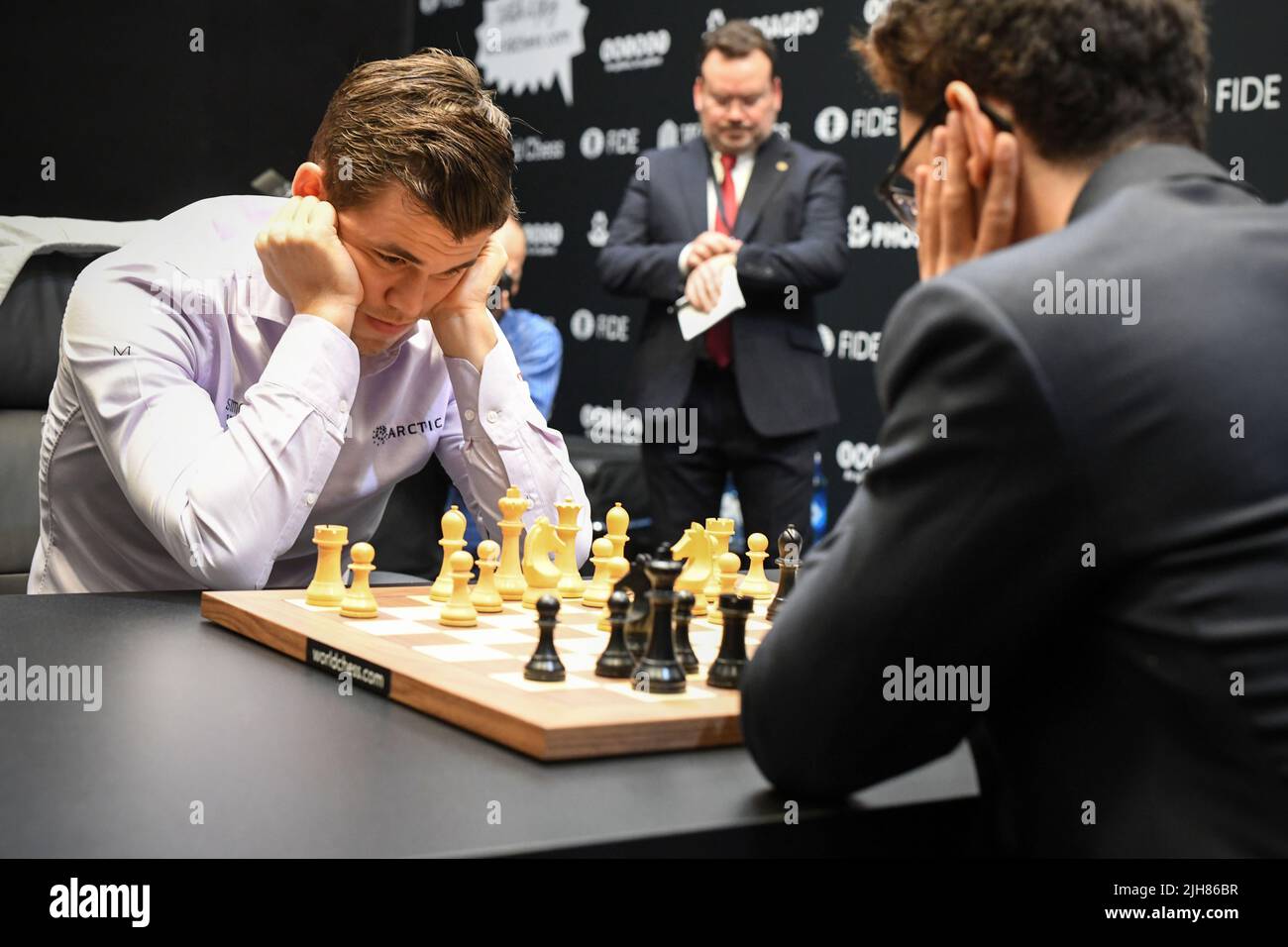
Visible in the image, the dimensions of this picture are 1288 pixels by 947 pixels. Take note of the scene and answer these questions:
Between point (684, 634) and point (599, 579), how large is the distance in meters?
0.46

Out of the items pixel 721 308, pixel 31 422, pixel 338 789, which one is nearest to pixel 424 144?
pixel 31 422

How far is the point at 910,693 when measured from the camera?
0.98m

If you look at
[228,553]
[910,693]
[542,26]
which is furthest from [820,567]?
[542,26]

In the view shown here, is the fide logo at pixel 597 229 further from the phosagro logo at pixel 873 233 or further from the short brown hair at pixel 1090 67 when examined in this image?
the short brown hair at pixel 1090 67

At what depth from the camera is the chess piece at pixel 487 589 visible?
168 cm

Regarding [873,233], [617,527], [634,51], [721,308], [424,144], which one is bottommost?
[617,527]

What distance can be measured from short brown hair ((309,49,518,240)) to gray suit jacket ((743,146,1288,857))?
3.59ft

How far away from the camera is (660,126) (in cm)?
644

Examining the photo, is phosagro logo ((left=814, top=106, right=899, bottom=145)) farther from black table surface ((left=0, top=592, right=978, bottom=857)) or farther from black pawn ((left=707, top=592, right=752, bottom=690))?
black table surface ((left=0, top=592, right=978, bottom=857))

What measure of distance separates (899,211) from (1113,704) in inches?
26.2

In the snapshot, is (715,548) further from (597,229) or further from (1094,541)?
(597,229)

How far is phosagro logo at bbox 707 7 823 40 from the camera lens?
5668 mm

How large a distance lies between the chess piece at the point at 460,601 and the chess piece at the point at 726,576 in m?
0.30
